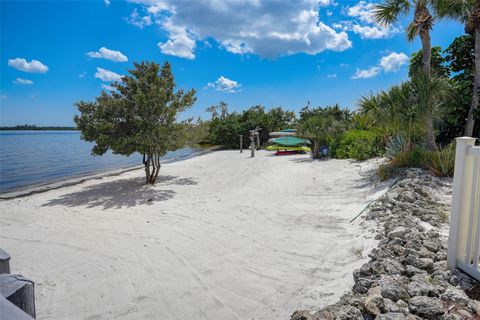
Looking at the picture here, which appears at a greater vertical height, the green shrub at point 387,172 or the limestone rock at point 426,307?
the green shrub at point 387,172

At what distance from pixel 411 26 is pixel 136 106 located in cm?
1005

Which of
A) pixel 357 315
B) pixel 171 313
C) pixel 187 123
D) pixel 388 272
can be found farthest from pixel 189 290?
pixel 187 123

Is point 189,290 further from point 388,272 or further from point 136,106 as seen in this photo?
point 136,106

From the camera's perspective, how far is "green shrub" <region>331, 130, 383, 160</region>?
13.3 meters

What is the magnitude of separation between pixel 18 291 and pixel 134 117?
352 inches

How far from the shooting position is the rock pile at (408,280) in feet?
7.78

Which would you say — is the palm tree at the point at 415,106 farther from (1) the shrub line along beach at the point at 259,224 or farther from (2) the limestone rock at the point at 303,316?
(2) the limestone rock at the point at 303,316

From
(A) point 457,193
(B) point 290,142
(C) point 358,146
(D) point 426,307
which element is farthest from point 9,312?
(B) point 290,142

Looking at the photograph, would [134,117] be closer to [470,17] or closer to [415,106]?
[415,106]

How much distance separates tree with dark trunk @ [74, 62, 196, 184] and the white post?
329 inches

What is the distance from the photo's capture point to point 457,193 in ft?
9.86

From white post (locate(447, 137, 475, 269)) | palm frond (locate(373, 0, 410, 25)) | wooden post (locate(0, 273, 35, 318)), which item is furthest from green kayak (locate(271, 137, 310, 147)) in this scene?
wooden post (locate(0, 273, 35, 318))

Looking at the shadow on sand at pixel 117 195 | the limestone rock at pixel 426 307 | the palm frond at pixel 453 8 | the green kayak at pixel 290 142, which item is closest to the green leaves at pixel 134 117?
the shadow on sand at pixel 117 195

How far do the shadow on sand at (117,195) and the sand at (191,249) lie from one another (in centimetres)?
7
